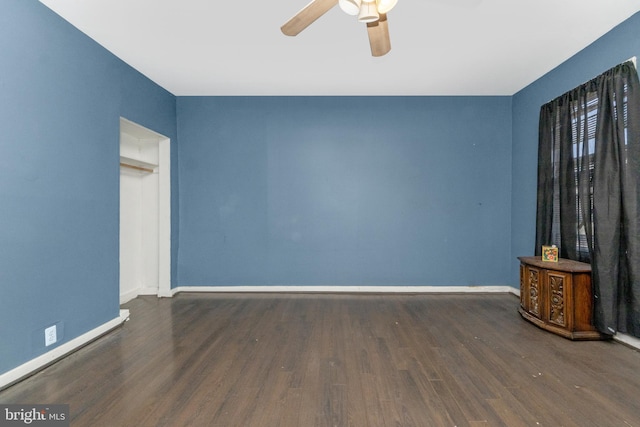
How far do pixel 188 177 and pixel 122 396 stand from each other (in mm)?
3007

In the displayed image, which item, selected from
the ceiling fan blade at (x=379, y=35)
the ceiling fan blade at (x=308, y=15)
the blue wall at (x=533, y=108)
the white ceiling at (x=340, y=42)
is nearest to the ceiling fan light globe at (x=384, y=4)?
A: the ceiling fan blade at (x=379, y=35)

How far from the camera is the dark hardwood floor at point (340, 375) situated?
5.70ft

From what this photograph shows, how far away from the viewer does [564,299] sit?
275 cm

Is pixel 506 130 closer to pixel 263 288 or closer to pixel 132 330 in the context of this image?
pixel 263 288

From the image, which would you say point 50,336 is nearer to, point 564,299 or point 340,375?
point 340,375

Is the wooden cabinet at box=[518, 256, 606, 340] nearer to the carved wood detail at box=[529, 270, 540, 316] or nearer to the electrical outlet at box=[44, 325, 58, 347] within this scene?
the carved wood detail at box=[529, 270, 540, 316]

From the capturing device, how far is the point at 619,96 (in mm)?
2557

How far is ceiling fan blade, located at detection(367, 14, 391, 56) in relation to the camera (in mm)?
1912

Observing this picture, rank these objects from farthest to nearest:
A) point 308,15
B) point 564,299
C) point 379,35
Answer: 1. point 564,299
2. point 379,35
3. point 308,15

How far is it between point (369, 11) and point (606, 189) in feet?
8.31

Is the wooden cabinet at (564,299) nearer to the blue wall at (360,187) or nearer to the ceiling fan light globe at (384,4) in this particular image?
the blue wall at (360,187)

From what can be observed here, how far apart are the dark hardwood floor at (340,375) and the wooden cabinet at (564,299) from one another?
106mm

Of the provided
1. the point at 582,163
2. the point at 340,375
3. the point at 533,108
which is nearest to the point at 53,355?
the point at 340,375

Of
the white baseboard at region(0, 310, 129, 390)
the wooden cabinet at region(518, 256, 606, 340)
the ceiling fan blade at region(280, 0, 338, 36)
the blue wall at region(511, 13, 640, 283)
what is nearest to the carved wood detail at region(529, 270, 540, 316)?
the wooden cabinet at region(518, 256, 606, 340)
